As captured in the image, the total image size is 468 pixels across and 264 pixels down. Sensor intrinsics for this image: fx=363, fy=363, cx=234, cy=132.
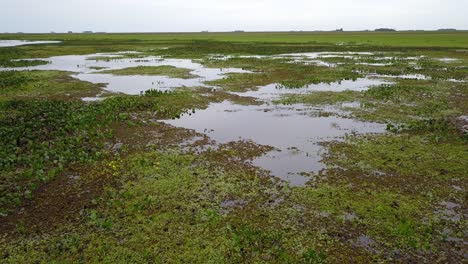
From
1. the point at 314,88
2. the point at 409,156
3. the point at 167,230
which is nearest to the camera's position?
the point at 167,230

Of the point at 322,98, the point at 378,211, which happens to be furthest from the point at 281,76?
the point at 378,211

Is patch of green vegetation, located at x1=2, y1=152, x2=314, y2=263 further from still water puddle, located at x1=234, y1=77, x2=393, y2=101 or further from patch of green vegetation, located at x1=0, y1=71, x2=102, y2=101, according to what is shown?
patch of green vegetation, located at x1=0, y1=71, x2=102, y2=101

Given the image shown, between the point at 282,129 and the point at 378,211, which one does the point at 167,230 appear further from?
the point at 282,129

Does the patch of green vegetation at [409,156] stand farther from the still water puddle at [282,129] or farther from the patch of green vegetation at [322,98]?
the patch of green vegetation at [322,98]

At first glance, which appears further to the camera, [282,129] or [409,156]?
[282,129]

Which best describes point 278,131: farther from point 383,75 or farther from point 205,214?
point 383,75

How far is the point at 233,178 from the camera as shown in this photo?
46.5ft

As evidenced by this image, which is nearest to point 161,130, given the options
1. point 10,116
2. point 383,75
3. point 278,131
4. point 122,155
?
point 122,155

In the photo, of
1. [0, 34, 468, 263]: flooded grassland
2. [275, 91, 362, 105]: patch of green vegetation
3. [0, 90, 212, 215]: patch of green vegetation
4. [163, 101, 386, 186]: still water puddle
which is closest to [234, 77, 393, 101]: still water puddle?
[275, 91, 362, 105]: patch of green vegetation

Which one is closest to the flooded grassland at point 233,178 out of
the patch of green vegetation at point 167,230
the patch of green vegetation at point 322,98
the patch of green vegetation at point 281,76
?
the patch of green vegetation at point 167,230

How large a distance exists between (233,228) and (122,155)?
8.02 metres

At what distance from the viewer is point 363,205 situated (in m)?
11.9

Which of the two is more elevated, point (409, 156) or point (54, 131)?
point (54, 131)

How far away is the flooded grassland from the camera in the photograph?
977cm
